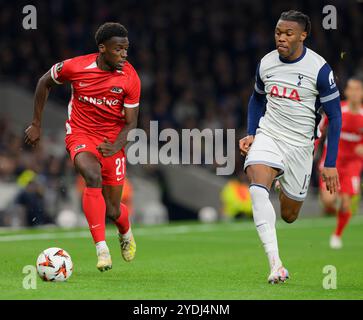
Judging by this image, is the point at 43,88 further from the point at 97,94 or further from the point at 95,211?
the point at 95,211

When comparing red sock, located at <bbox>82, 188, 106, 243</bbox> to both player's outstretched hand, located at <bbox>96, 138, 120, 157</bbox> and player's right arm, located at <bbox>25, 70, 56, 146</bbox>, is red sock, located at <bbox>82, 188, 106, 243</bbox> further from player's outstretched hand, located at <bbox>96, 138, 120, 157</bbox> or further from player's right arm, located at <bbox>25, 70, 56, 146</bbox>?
player's right arm, located at <bbox>25, 70, 56, 146</bbox>

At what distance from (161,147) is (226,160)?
162cm

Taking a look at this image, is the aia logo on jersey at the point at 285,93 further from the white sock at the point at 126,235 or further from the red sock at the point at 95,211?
the white sock at the point at 126,235

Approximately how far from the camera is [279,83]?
32.8 ft

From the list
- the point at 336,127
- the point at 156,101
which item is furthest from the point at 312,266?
the point at 156,101

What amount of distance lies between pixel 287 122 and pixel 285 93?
29cm

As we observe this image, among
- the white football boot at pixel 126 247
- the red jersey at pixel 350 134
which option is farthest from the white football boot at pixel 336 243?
the white football boot at pixel 126 247

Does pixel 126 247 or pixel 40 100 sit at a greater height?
pixel 40 100

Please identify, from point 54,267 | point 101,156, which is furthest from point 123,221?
point 54,267

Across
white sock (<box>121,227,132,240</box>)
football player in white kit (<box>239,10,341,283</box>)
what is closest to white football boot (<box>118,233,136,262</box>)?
white sock (<box>121,227,132,240</box>)

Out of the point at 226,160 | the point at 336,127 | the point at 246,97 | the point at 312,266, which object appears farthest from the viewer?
the point at 246,97

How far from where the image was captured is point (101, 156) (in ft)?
34.8

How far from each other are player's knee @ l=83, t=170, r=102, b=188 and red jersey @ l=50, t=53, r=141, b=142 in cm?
63
